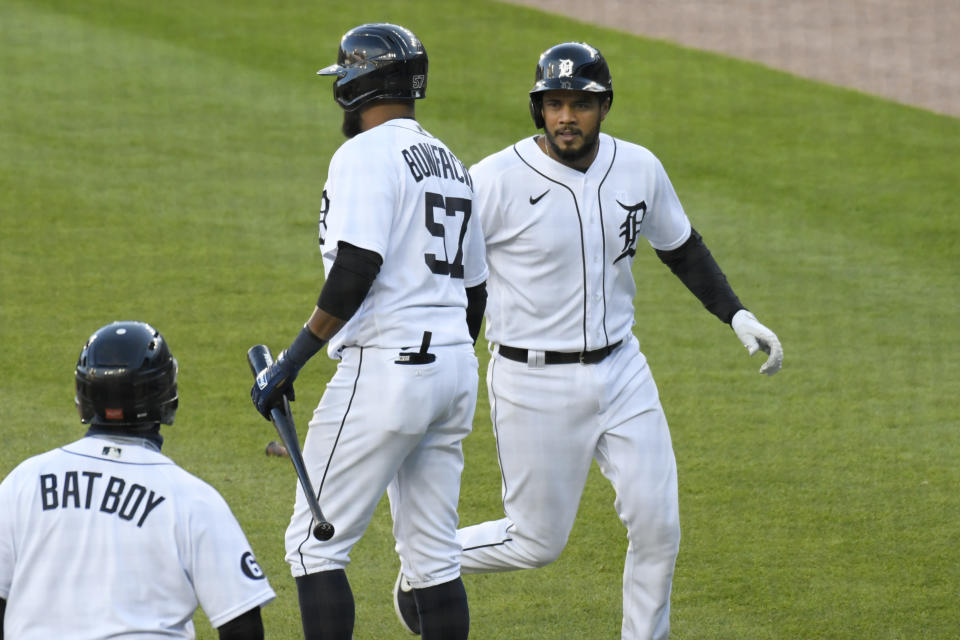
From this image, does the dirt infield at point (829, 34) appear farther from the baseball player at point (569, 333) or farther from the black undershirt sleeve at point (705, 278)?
the baseball player at point (569, 333)

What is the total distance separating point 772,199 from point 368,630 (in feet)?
22.0

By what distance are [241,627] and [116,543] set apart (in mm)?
321

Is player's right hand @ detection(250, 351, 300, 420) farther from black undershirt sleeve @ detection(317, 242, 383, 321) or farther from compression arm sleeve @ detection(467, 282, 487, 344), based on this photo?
compression arm sleeve @ detection(467, 282, 487, 344)

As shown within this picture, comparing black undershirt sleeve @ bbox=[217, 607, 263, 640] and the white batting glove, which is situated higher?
the white batting glove

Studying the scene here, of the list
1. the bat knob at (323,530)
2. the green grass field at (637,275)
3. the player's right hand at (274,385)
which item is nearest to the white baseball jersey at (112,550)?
the bat knob at (323,530)

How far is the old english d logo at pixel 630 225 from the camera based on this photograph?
15.1ft

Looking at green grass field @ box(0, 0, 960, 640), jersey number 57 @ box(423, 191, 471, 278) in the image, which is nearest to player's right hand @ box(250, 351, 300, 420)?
jersey number 57 @ box(423, 191, 471, 278)

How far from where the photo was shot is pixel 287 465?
245 inches

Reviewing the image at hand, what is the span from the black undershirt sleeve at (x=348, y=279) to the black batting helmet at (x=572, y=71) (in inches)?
40.6

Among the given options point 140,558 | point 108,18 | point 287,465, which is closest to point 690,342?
point 287,465

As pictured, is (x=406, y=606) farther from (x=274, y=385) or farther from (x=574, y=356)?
(x=274, y=385)

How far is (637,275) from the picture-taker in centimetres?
922

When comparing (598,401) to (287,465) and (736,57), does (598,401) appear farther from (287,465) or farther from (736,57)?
(736,57)

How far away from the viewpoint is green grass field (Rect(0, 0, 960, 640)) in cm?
532
